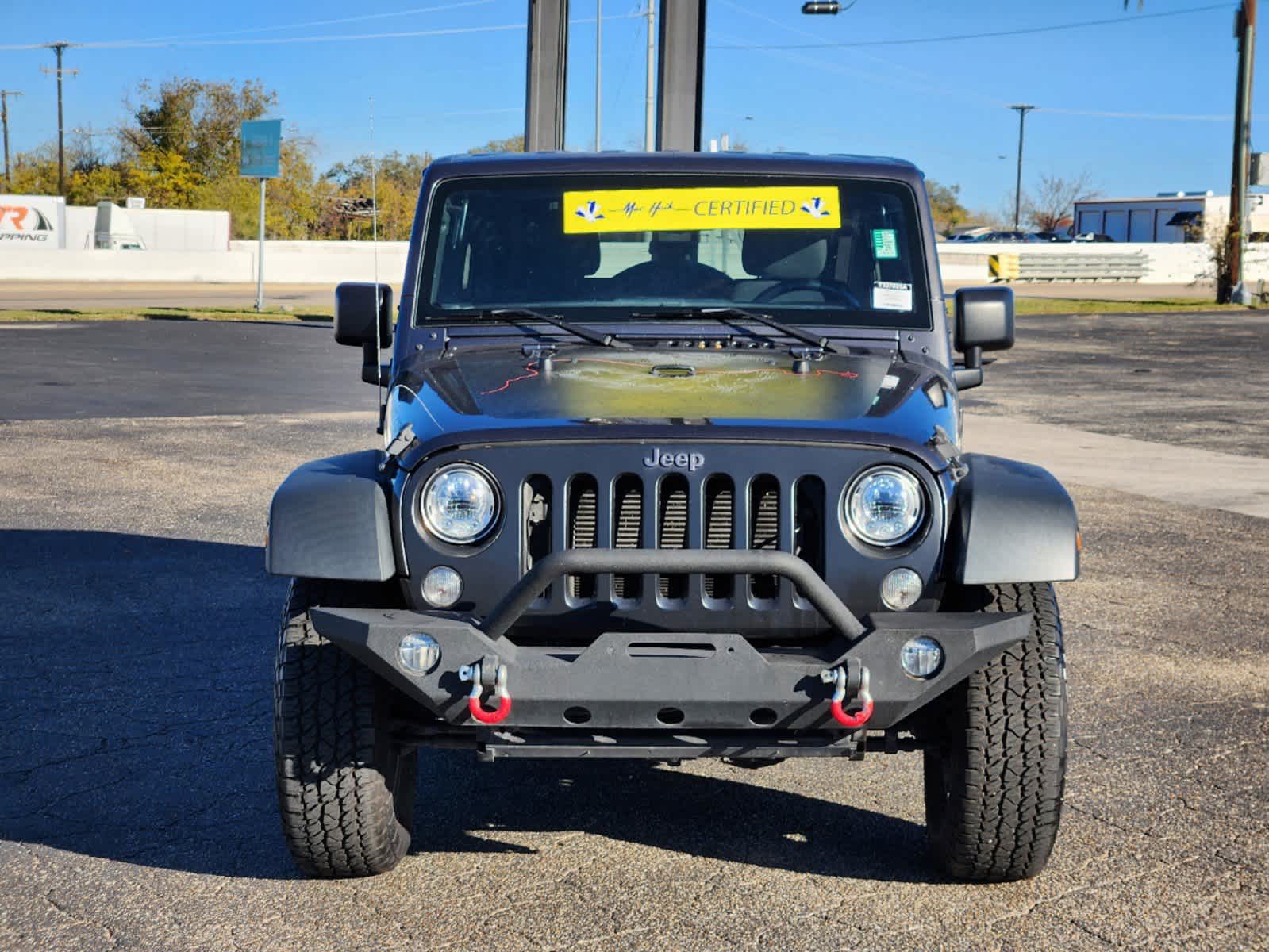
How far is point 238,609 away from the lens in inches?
276

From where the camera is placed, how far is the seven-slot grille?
361cm

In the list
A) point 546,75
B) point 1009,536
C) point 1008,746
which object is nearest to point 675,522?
point 1009,536

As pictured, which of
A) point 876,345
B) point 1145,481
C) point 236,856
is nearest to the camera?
point 236,856

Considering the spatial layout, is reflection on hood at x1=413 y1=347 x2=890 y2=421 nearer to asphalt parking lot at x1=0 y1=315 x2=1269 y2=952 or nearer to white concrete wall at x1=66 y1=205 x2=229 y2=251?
asphalt parking lot at x1=0 y1=315 x2=1269 y2=952

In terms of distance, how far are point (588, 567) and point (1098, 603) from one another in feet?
15.1

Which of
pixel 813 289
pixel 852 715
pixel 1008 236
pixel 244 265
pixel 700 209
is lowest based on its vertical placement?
pixel 852 715

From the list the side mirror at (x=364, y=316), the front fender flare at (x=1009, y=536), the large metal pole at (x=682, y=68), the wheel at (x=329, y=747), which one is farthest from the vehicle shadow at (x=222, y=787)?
the large metal pole at (x=682, y=68)

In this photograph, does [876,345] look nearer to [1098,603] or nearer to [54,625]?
[1098,603]

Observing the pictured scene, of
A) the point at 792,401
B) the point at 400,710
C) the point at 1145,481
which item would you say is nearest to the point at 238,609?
the point at 400,710

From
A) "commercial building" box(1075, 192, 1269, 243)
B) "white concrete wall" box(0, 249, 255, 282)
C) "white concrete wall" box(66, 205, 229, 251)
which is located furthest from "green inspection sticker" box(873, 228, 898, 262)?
"commercial building" box(1075, 192, 1269, 243)

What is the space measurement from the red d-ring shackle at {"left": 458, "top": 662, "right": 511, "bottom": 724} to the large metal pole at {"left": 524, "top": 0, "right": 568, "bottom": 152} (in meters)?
10.8

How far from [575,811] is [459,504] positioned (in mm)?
1267

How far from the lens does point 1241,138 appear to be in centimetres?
3653

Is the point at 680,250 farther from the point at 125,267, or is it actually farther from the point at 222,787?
the point at 125,267
